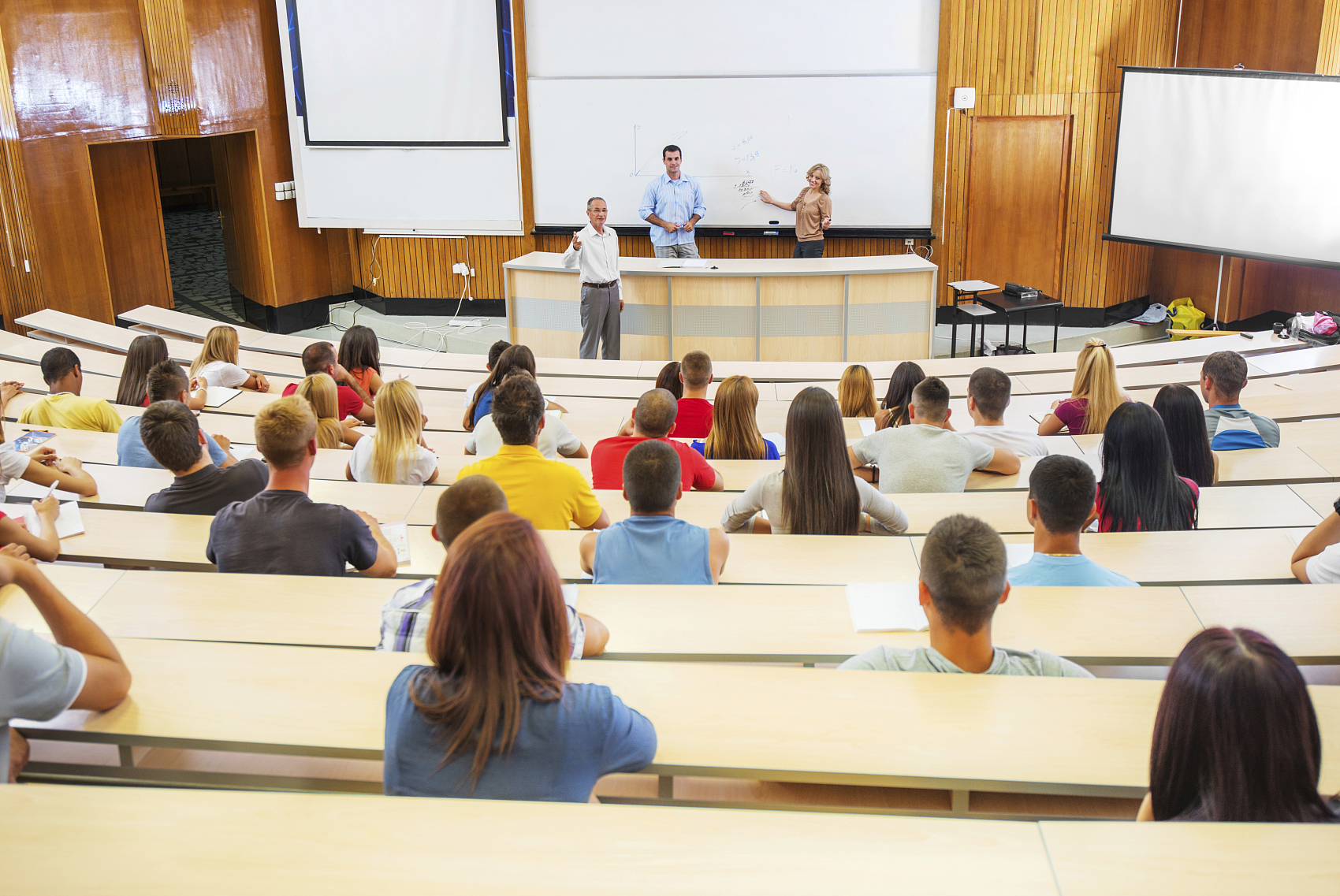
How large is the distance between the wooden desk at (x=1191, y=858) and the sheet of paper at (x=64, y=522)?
2961 mm

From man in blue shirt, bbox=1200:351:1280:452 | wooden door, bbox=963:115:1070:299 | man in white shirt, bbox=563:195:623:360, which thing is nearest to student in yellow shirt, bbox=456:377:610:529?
man in blue shirt, bbox=1200:351:1280:452

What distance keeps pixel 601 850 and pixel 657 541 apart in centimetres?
140

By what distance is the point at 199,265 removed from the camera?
1286 centimetres

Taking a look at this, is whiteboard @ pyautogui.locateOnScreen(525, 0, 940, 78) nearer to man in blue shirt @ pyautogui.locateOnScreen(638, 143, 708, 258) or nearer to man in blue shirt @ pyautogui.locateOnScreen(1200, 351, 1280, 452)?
man in blue shirt @ pyautogui.locateOnScreen(638, 143, 708, 258)

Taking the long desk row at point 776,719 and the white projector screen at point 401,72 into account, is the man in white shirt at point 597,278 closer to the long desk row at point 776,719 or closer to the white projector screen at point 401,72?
the white projector screen at point 401,72

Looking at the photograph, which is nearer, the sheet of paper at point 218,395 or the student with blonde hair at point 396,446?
the student with blonde hair at point 396,446

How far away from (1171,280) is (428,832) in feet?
33.1

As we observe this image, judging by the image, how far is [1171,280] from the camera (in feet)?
32.6

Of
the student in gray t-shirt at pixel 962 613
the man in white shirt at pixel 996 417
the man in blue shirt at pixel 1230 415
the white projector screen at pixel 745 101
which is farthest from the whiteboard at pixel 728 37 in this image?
the student in gray t-shirt at pixel 962 613

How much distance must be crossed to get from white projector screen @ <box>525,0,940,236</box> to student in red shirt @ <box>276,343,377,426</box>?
4579 millimetres

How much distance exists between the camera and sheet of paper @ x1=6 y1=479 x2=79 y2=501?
3.79 m

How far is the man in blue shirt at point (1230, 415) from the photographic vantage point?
4.37 meters

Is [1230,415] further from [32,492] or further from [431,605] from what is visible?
[32,492]

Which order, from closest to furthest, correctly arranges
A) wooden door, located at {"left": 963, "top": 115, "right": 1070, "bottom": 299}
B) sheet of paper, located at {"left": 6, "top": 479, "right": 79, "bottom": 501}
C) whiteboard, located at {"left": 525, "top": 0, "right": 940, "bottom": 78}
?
sheet of paper, located at {"left": 6, "top": 479, "right": 79, "bottom": 501} → whiteboard, located at {"left": 525, "top": 0, "right": 940, "bottom": 78} → wooden door, located at {"left": 963, "top": 115, "right": 1070, "bottom": 299}
